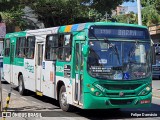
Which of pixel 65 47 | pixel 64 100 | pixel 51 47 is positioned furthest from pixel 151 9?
pixel 64 100

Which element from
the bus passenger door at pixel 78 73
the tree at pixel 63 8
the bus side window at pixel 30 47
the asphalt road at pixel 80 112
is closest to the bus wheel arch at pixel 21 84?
the bus side window at pixel 30 47

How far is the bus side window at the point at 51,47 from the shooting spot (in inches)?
541

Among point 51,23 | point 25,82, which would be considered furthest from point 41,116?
point 51,23

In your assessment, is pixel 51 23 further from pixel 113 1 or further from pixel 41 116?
pixel 41 116

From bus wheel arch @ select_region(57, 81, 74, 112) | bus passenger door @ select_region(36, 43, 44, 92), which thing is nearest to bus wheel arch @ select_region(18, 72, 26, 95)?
bus passenger door @ select_region(36, 43, 44, 92)

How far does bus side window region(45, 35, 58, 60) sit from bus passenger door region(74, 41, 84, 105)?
1881 millimetres

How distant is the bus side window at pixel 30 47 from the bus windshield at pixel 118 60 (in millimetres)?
5559

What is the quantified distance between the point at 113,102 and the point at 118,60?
1222 mm

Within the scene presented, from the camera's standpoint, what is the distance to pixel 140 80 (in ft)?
37.8

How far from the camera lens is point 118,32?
11633 mm

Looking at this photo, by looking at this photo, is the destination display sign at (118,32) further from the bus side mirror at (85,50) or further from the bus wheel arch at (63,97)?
the bus wheel arch at (63,97)

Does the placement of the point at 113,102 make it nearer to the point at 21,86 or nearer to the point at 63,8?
the point at 21,86

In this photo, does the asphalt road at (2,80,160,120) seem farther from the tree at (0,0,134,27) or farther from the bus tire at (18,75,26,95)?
the tree at (0,0,134,27)

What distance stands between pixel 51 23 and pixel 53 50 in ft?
69.9
